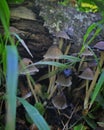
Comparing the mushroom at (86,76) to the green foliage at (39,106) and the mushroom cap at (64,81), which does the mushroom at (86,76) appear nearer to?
the mushroom cap at (64,81)

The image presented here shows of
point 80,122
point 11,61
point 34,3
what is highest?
point 11,61

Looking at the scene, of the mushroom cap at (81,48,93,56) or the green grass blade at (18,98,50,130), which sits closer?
the green grass blade at (18,98,50,130)

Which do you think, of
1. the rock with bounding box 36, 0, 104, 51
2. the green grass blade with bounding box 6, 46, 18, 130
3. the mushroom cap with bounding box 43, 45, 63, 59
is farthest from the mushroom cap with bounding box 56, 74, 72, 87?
the green grass blade with bounding box 6, 46, 18, 130

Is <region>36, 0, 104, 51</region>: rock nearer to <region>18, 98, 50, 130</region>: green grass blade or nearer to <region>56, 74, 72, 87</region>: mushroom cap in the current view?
<region>56, 74, 72, 87</region>: mushroom cap

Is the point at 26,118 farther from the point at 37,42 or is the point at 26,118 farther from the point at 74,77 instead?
the point at 37,42

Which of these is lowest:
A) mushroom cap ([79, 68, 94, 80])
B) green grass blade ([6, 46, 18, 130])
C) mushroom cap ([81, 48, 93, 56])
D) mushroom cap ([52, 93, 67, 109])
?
mushroom cap ([52, 93, 67, 109])

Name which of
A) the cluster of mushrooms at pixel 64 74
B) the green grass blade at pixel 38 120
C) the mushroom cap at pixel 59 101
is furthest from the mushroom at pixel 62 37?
the green grass blade at pixel 38 120

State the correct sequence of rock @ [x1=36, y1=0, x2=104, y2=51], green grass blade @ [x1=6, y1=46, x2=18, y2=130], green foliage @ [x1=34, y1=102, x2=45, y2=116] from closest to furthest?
green grass blade @ [x1=6, y1=46, x2=18, y2=130], green foliage @ [x1=34, y1=102, x2=45, y2=116], rock @ [x1=36, y1=0, x2=104, y2=51]

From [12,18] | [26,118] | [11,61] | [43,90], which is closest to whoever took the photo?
[11,61]

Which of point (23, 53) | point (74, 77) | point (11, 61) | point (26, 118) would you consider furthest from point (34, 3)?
point (11, 61)
